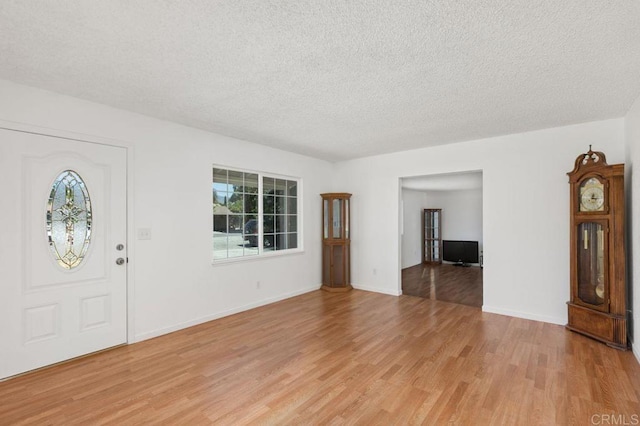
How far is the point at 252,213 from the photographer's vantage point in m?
4.74

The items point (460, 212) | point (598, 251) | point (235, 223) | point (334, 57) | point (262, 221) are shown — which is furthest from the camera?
point (460, 212)

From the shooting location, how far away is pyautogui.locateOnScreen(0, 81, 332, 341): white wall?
2918 millimetres

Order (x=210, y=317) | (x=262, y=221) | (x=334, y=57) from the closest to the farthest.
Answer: (x=334, y=57) → (x=210, y=317) → (x=262, y=221)

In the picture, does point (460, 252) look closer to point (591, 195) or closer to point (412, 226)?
point (412, 226)

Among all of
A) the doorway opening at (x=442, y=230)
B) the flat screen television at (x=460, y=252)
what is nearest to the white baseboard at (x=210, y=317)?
the doorway opening at (x=442, y=230)

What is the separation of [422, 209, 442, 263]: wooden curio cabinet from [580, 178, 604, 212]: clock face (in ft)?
19.0

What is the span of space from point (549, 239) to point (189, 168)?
4667 millimetres

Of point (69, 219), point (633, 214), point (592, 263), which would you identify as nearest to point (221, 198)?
point (69, 219)

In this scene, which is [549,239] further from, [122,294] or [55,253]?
[55,253]

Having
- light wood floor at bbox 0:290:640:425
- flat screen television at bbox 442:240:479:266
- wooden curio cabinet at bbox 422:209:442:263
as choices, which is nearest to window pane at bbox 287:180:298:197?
light wood floor at bbox 0:290:640:425

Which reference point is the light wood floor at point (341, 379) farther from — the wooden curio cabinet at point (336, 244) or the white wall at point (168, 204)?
the wooden curio cabinet at point (336, 244)

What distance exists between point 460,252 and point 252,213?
21.4 ft

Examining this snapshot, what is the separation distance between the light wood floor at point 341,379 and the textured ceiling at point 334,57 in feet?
8.10

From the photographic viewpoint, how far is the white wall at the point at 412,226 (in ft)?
27.5
